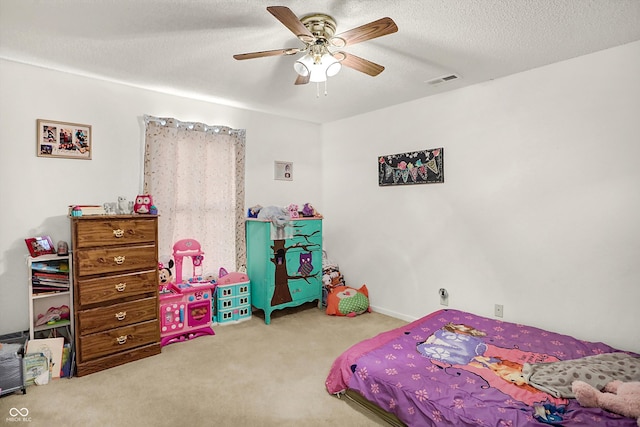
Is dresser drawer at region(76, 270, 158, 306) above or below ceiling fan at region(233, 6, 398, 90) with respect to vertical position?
below

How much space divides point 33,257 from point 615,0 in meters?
4.33

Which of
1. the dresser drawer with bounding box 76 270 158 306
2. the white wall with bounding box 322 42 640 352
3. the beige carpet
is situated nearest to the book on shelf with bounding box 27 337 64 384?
the beige carpet

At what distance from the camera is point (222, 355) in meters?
2.94

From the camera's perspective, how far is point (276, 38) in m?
2.33

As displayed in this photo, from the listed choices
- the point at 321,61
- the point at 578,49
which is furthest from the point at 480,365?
the point at 578,49

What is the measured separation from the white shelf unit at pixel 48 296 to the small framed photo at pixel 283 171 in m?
2.42

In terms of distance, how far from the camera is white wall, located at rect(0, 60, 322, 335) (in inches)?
106

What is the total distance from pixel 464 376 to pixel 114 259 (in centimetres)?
275

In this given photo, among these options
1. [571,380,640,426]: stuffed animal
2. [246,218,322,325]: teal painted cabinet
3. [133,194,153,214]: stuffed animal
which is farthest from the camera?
[246,218,322,325]: teal painted cabinet

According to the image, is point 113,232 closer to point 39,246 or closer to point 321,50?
point 39,246

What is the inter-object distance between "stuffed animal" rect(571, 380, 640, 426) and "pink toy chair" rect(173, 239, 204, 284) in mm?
3246

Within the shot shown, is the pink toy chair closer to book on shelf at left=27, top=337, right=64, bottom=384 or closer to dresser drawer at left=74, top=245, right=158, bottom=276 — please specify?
dresser drawer at left=74, top=245, right=158, bottom=276

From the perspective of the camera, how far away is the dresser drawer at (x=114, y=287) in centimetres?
261

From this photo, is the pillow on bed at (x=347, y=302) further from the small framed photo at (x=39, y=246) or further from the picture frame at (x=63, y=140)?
the picture frame at (x=63, y=140)
